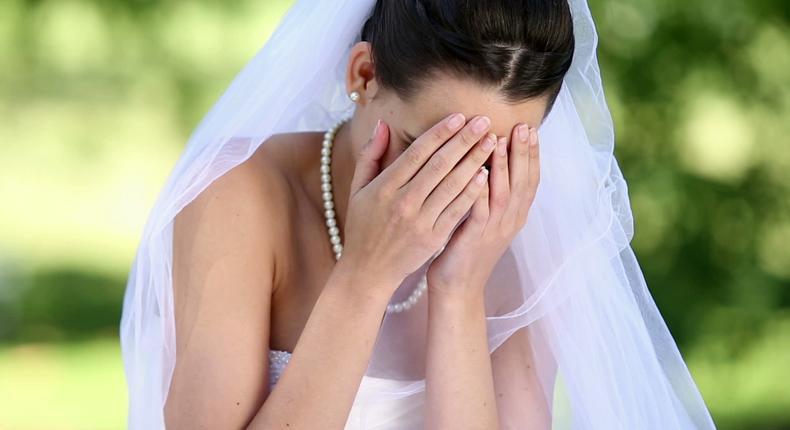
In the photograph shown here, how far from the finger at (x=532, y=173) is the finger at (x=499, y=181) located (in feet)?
0.17

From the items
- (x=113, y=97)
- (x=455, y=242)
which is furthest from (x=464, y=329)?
(x=113, y=97)

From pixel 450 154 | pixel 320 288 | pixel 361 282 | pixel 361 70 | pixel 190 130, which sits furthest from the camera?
pixel 190 130

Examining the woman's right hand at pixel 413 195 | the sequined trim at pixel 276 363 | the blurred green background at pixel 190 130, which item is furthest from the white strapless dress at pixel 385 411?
the blurred green background at pixel 190 130

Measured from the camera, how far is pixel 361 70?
7.43ft

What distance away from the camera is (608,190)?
2.39 metres

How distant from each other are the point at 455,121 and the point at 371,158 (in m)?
0.21

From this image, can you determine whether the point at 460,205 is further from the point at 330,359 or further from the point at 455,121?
the point at 330,359

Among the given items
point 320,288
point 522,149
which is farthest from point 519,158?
point 320,288

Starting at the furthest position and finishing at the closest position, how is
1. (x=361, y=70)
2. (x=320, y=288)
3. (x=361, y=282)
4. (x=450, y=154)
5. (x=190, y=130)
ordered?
(x=190, y=130) → (x=320, y=288) → (x=361, y=70) → (x=361, y=282) → (x=450, y=154)

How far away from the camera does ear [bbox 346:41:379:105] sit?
2252 mm

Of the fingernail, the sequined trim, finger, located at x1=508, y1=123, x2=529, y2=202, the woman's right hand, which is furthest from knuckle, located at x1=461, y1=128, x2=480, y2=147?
the sequined trim

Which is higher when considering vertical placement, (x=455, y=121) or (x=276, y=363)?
(x=455, y=121)

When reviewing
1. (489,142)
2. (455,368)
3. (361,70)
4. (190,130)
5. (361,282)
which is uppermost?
(361,70)

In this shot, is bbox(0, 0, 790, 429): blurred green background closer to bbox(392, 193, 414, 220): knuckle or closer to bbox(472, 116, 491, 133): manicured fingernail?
bbox(392, 193, 414, 220): knuckle
